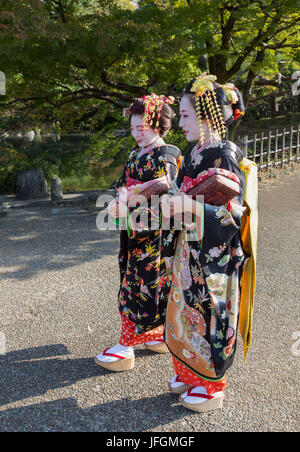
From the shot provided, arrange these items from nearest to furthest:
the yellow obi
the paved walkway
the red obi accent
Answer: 1. the yellow obi
2. the paved walkway
3. the red obi accent

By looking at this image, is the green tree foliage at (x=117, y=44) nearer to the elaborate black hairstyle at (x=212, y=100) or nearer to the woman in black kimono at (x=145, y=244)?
the woman in black kimono at (x=145, y=244)

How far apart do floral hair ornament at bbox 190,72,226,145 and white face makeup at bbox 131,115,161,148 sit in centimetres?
53

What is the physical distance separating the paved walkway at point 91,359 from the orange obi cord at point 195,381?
150mm

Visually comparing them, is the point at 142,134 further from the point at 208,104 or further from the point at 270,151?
the point at 270,151

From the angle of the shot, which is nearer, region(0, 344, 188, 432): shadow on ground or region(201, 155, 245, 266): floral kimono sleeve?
region(201, 155, 245, 266): floral kimono sleeve

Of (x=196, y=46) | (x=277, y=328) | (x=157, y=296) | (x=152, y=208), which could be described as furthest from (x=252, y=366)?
(x=196, y=46)

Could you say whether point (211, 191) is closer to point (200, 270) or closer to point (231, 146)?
point (231, 146)

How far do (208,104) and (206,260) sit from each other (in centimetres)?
84

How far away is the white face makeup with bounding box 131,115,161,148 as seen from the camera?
2.57m

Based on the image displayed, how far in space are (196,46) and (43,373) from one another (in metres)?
5.52

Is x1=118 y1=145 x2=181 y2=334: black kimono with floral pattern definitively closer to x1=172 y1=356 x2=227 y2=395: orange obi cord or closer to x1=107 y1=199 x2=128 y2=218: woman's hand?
x1=107 y1=199 x2=128 y2=218: woman's hand

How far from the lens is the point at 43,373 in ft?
9.07

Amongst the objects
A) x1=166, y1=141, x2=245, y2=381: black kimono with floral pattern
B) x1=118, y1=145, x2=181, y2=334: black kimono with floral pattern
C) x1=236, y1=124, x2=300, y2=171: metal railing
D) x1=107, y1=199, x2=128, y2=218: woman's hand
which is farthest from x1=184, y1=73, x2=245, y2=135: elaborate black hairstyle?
x1=236, y1=124, x2=300, y2=171: metal railing

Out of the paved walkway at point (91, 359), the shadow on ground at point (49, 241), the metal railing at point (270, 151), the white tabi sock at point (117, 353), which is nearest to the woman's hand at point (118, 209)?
the white tabi sock at point (117, 353)
